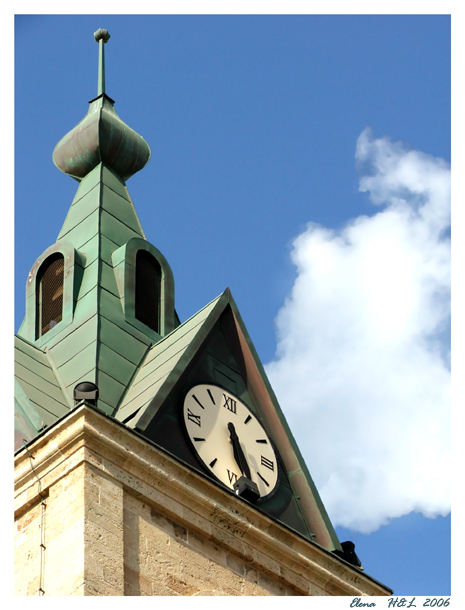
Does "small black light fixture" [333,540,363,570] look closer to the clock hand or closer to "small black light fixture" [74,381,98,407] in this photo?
the clock hand

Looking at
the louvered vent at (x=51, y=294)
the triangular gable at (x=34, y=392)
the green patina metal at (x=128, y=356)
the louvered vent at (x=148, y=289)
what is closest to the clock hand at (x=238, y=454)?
the green patina metal at (x=128, y=356)

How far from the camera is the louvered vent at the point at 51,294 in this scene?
1141 inches

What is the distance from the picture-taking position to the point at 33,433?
2423 centimetres

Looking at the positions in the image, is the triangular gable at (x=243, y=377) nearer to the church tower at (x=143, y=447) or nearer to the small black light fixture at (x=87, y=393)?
the church tower at (x=143, y=447)

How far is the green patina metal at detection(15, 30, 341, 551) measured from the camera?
987 inches

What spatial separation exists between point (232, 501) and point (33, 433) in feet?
9.69

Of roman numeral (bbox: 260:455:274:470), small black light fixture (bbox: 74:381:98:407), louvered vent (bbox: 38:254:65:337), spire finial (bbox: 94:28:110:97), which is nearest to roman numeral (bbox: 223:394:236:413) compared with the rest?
roman numeral (bbox: 260:455:274:470)

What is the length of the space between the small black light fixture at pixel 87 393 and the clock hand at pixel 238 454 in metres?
2.65

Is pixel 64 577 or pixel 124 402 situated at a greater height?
pixel 124 402

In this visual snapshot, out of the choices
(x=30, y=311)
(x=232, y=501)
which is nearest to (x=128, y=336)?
(x=30, y=311)

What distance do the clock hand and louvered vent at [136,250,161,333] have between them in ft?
12.6

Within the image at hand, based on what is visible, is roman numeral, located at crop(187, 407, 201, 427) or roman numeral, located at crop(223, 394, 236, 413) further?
roman numeral, located at crop(223, 394, 236, 413)

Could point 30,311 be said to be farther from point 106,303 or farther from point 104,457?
point 104,457
